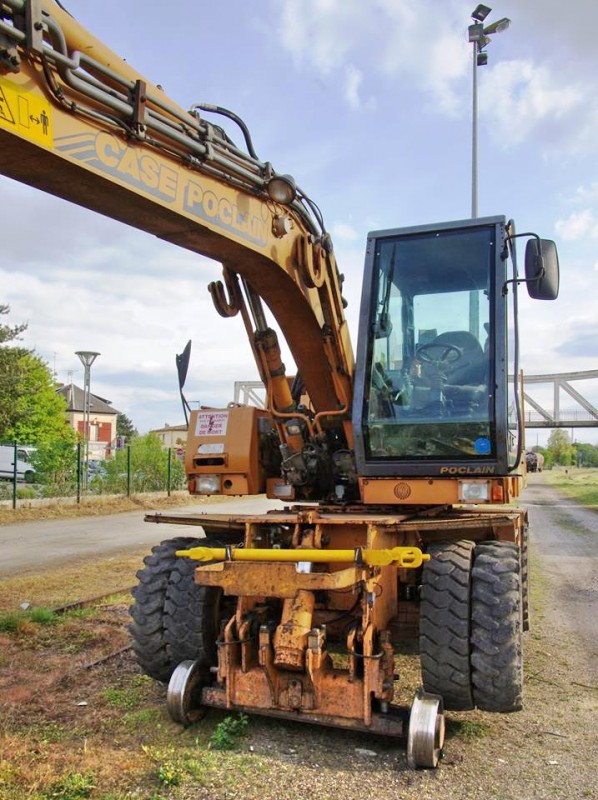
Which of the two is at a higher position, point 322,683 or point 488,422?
point 488,422

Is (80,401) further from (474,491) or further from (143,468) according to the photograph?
(474,491)

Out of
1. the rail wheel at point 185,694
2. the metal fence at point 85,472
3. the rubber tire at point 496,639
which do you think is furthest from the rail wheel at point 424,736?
the metal fence at point 85,472

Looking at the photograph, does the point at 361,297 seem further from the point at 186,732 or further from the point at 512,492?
Answer: the point at 186,732

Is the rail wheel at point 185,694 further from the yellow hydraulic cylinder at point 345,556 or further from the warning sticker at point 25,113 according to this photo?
the warning sticker at point 25,113

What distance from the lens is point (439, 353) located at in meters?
5.43

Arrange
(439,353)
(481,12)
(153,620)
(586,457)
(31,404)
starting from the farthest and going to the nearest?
(586,457)
(31,404)
(481,12)
(439,353)
(153,620)

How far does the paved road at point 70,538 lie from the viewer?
1191cm

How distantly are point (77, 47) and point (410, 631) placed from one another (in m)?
4.28

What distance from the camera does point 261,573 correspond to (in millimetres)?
4242

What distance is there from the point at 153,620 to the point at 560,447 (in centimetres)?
8960

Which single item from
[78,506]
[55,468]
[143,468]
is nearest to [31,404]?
[143,468]

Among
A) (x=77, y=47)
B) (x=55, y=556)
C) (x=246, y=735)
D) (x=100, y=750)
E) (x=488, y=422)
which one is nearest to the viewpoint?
(x=77, y=47)

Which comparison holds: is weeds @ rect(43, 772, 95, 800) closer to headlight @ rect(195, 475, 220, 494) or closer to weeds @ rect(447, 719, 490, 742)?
weeds @ rect(447, 719, 490, 742)

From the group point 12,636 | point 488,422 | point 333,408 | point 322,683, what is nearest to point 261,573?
point 322,683
